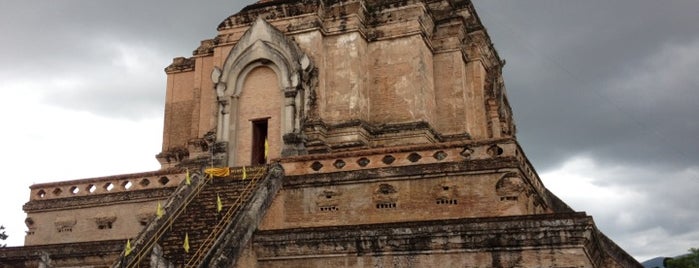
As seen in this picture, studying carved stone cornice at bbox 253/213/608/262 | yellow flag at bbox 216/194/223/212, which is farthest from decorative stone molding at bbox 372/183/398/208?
yellow flag at bbox 216/194/223/212

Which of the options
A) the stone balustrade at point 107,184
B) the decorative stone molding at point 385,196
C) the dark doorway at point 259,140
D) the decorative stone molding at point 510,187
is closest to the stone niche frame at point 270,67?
the dark doorway at point 259,140

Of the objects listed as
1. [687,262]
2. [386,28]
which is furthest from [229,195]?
[687,262]

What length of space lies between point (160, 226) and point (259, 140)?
21.0 feet

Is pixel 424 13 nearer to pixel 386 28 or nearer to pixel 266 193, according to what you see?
pixel 386 28

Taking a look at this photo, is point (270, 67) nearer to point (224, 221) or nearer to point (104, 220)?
point (104, 220)

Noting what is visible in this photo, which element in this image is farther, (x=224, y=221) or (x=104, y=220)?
(x=104, y=220)

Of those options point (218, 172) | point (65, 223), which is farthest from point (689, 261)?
point (65, 223)

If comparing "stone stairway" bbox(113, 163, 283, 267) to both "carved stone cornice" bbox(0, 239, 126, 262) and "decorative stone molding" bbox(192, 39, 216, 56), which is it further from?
"decorative stone molding" bbox(192, 39, 216, 56)

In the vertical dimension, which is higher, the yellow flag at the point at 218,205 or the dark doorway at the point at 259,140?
the dark doorway at the point at 259,140

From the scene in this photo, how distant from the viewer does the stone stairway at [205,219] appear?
14.6 m

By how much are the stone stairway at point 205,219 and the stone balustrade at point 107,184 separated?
1751 mm

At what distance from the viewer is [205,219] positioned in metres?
16.2

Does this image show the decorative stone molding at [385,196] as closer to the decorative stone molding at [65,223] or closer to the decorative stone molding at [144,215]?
the decorative stone molding at [144,215]

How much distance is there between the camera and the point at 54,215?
20750 millimetres
